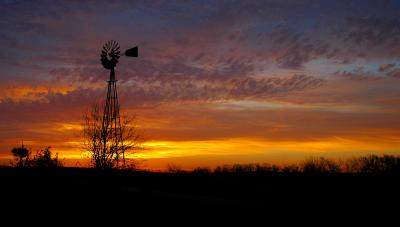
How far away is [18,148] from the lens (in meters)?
54.4

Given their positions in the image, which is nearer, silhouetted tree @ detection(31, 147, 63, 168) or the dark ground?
the dark ground

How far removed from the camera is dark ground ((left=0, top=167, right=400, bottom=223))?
15.6m

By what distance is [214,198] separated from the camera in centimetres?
1928

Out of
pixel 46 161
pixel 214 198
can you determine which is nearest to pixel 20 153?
pixel 46 161

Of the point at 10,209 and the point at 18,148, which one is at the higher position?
the point at 18,148

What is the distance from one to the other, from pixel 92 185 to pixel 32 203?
6.15 meters

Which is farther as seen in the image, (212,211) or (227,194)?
(227,194)

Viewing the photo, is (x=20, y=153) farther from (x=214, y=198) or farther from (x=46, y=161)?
(x=214, y=198)

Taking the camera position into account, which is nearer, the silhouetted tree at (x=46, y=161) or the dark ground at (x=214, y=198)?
the dark ground at (x=214, y=198)

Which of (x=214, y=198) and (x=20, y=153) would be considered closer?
(x=214, y=198)

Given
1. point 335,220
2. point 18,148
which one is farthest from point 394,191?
point 18,148

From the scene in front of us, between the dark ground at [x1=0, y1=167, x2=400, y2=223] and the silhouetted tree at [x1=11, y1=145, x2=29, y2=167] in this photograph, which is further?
the silhouetted tree at [x1=11, y1=145, x2=29, y2=167]

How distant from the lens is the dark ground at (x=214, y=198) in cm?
1562

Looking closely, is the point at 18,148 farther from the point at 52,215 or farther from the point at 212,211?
the point at 212,211
